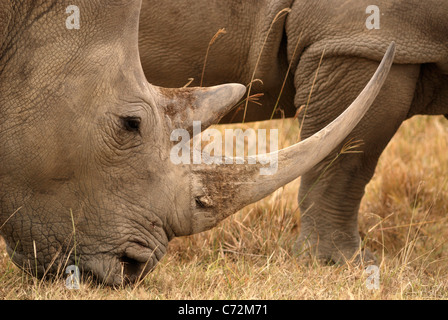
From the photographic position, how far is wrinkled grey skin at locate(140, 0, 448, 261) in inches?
152

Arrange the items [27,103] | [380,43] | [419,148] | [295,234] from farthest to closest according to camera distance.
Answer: [419,148] → [295,234] → [380,43] → [27,103]

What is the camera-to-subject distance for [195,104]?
10.6 ft

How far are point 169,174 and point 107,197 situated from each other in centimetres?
26

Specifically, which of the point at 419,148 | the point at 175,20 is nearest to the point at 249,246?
the point at 175,20

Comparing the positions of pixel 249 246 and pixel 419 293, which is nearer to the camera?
pixel 419 293

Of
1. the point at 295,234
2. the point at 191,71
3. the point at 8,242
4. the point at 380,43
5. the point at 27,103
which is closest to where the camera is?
the point at 27,103

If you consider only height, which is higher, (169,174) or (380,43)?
(380,43)

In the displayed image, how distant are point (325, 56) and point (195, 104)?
41.4 inches

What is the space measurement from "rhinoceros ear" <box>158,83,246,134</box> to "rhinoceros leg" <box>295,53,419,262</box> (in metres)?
0.95

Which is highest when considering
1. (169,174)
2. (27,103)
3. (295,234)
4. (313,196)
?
(27,103)

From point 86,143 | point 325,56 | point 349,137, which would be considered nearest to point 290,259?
point 349,137

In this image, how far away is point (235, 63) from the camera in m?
4.26

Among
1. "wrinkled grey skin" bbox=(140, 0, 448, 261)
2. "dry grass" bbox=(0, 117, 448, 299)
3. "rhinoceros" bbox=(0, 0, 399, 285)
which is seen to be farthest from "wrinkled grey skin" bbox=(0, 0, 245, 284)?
"wrinkled grey skin" bbox=(140, 0, 448, 261)

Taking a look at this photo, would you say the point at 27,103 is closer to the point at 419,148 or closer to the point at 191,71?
the point at 191,71
